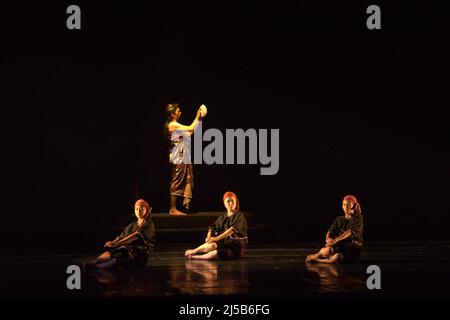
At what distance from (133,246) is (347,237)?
223 centimetres

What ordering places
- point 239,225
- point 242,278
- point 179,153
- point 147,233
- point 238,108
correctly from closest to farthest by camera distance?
point 242,278, point 147,233, point 239,225, point 179,153, point 238,108

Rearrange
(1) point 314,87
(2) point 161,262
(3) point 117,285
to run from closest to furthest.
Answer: (3) point 117,285, (2) point 161,262, (1) point 314,87

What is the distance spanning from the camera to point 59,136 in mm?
11305

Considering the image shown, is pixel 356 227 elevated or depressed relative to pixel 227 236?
elevated

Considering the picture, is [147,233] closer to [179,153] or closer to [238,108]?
[179,153]

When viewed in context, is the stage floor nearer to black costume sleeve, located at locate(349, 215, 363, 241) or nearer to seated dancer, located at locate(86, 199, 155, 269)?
seated dancer, located at locate(86, 199, 155, 269)

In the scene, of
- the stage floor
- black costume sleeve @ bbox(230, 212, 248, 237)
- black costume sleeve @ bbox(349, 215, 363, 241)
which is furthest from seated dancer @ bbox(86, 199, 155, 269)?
black costume sleeve @ bbox(349, 215, 363, 241)

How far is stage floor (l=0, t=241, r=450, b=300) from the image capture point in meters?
5.38

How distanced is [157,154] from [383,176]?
4.04 meters

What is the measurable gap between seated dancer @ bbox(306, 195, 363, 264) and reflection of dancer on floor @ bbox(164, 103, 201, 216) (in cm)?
297

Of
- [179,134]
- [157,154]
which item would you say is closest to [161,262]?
[179,134]

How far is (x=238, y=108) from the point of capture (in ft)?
38.0

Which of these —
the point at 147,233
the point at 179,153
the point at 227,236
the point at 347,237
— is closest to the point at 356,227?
the point at 347,237
